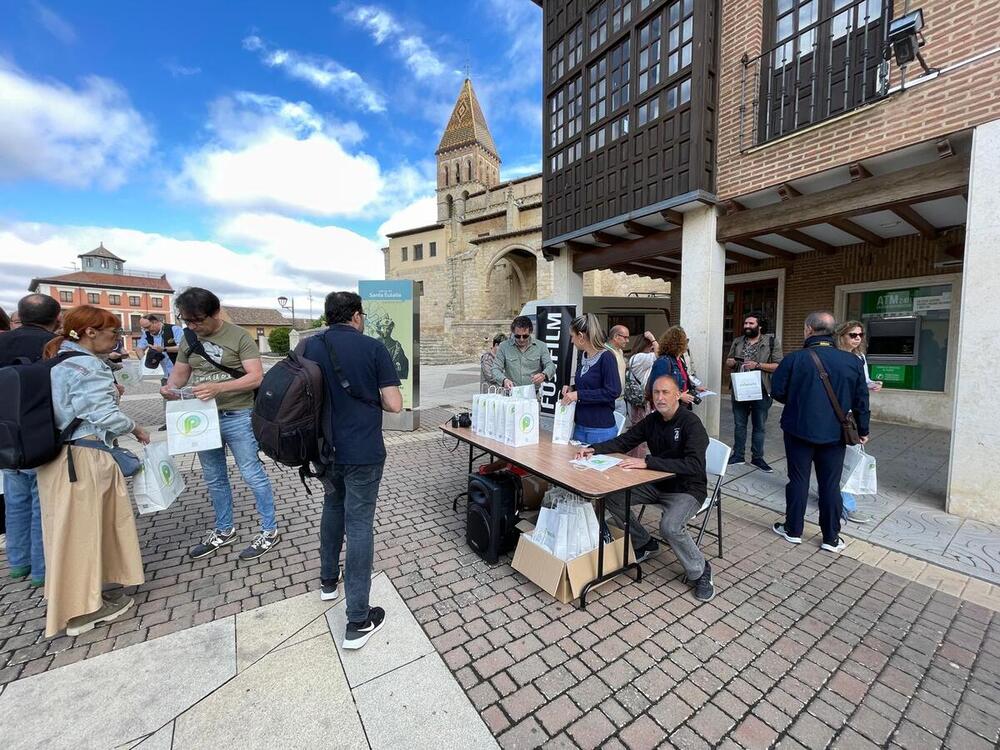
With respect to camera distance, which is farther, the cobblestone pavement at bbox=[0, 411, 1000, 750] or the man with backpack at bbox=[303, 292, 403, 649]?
the man with backpack at bbox=[303, 292, 403, 649]

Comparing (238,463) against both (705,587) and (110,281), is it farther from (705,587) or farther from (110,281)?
(110,281)

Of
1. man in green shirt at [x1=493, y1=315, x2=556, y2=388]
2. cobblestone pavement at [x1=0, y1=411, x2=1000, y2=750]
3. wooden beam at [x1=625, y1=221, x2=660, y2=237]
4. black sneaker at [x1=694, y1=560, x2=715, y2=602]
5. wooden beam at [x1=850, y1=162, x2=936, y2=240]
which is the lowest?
cobblestone pavement at [x1=0, y1=411, x2=1000, y2=750]

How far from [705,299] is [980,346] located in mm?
2943

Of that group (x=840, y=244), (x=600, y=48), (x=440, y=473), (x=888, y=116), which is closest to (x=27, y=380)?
(x=440, y=473)

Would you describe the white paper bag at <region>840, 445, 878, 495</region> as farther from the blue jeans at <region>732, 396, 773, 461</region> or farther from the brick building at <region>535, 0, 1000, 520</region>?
the blue jeans at <region>732, 396, 773, 461</region>

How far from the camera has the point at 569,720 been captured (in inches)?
73.9

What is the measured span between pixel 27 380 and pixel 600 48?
827cm

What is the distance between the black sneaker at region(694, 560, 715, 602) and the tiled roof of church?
48.0 meters

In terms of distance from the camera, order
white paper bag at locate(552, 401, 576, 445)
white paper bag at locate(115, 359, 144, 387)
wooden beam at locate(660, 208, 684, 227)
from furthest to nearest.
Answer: wooden beam at locate(660, 208, 684, 227) → white paper bag at locate(115, 359, 144, 387) → white paper bag at locate(552, 401, 576, 445)

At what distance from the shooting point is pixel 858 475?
12.1 ft

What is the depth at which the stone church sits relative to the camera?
95.0ft

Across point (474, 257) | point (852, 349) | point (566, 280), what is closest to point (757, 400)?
point (852, 349)

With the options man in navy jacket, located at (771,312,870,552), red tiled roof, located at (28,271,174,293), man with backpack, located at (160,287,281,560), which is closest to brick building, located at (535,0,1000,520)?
man in navy jacket, located at (771,312,870,552)

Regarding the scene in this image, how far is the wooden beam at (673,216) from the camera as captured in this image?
249 inches
